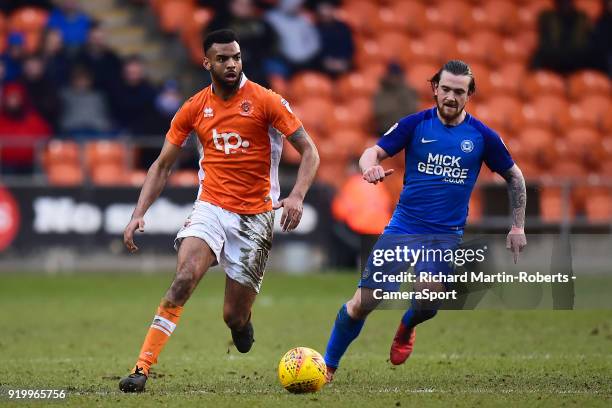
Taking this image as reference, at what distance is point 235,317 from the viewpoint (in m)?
8.66

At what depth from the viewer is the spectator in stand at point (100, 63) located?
18672 mm

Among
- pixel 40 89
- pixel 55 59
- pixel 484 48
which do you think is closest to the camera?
pixel 40 89

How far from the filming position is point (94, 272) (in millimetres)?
17641

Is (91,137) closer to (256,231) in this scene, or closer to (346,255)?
(346,255)

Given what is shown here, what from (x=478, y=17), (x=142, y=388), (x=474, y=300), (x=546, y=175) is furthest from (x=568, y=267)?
(x=478, y=17)

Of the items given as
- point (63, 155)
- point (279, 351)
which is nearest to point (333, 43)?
point (63, 155)

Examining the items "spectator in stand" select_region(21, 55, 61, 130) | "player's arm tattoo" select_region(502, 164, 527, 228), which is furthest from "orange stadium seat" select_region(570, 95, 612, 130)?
"player's arm tattoo" select_region(502, 164, 527, 228)

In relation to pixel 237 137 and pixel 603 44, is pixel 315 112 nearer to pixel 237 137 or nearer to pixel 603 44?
pixel 603 44

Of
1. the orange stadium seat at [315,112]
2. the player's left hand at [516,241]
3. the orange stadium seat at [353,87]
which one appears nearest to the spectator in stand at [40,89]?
the orange stadium seat at [315,112]

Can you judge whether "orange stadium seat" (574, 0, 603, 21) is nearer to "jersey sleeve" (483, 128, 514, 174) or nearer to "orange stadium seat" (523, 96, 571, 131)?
"orange stadium seat" (523, 96, 571, 131)

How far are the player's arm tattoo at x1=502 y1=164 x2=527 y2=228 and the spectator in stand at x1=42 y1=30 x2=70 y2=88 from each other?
1118 cm

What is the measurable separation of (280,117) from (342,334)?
159 centimetres

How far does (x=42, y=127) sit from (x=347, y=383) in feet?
35.1

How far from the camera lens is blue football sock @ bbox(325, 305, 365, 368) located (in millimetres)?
8602
